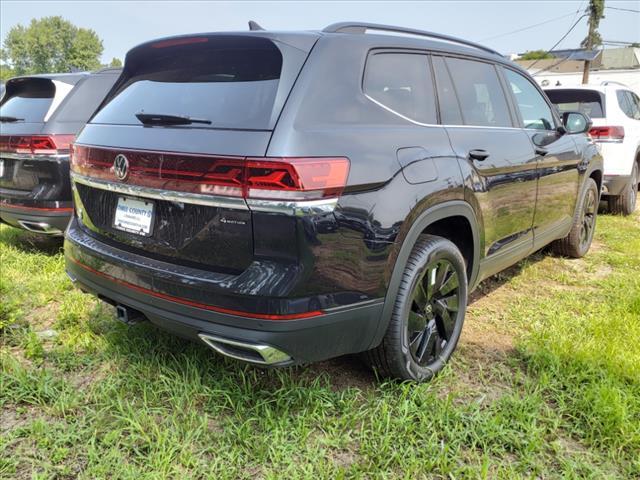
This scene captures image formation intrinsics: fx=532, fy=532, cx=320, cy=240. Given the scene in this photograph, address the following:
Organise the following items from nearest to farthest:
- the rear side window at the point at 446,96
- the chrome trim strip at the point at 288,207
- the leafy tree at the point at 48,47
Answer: the chrome trim strip at the point at 288,207
the rear side window at the point at 446,96
the leafy tree at the point at 48,47

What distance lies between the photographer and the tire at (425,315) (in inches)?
94.9

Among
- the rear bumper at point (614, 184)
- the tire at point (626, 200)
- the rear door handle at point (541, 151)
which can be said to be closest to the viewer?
the rear door handle at point (541, 151)

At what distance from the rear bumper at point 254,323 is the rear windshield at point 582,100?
553cm

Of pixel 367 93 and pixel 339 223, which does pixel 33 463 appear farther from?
pixel 367 93

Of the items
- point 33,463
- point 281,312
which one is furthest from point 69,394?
point 281,312

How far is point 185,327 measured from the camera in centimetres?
215

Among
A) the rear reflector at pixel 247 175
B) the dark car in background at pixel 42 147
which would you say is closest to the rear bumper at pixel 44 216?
the dark car in background at pixel 42 147

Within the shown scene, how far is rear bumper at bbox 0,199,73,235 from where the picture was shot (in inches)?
168

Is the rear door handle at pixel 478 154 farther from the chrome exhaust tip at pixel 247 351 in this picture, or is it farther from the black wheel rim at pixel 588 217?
the black wheel rim at pixel 588 217

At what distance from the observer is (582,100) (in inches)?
264

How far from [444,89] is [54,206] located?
319 cm

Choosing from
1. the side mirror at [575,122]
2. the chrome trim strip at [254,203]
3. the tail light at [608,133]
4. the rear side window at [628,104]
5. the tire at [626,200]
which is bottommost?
the tire at [626,200]

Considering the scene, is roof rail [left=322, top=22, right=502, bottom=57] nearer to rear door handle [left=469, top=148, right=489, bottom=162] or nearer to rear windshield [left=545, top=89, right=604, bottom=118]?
rear door handle [left=469, top=148, right=489, bottom=162]

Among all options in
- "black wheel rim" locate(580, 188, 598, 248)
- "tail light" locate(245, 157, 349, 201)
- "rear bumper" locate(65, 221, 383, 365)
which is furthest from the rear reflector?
"black wheel rim" locate(580, 188, 598, 248)
